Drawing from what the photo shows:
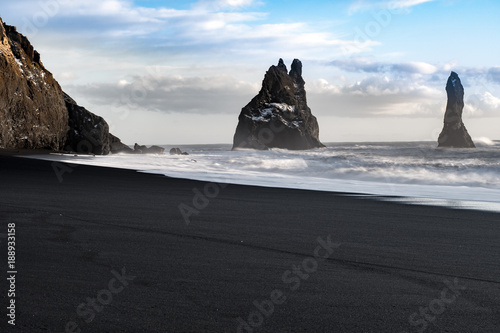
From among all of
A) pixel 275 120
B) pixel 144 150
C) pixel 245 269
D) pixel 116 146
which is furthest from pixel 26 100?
pixel 275 120

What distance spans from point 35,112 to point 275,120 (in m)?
90.8

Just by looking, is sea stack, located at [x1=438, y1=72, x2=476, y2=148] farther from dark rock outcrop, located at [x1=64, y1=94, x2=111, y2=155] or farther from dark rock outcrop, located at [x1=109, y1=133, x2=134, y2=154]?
dark rock outcrop, located at [x1=64, y1=94, x2=111, y2=155]

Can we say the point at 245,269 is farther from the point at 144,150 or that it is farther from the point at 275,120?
the point at 275,120

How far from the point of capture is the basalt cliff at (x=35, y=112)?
3033 centimetres

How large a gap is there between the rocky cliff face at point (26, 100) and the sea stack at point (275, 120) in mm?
74766

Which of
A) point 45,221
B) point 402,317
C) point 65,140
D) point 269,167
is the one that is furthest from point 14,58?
point 402,317

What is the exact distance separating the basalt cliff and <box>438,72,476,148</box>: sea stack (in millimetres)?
110582

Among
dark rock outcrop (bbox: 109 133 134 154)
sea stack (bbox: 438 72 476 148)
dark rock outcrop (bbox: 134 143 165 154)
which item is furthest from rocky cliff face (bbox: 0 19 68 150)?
sea stack (bbox: 438 72 476 148)

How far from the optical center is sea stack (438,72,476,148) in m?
128

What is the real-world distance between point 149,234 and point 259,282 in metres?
2.22

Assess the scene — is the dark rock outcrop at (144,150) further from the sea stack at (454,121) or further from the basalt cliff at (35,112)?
the sea stack at (454,121)

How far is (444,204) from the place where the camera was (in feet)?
32.6

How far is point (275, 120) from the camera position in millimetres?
120625

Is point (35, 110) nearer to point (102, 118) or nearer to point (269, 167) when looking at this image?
point (102, 118)
